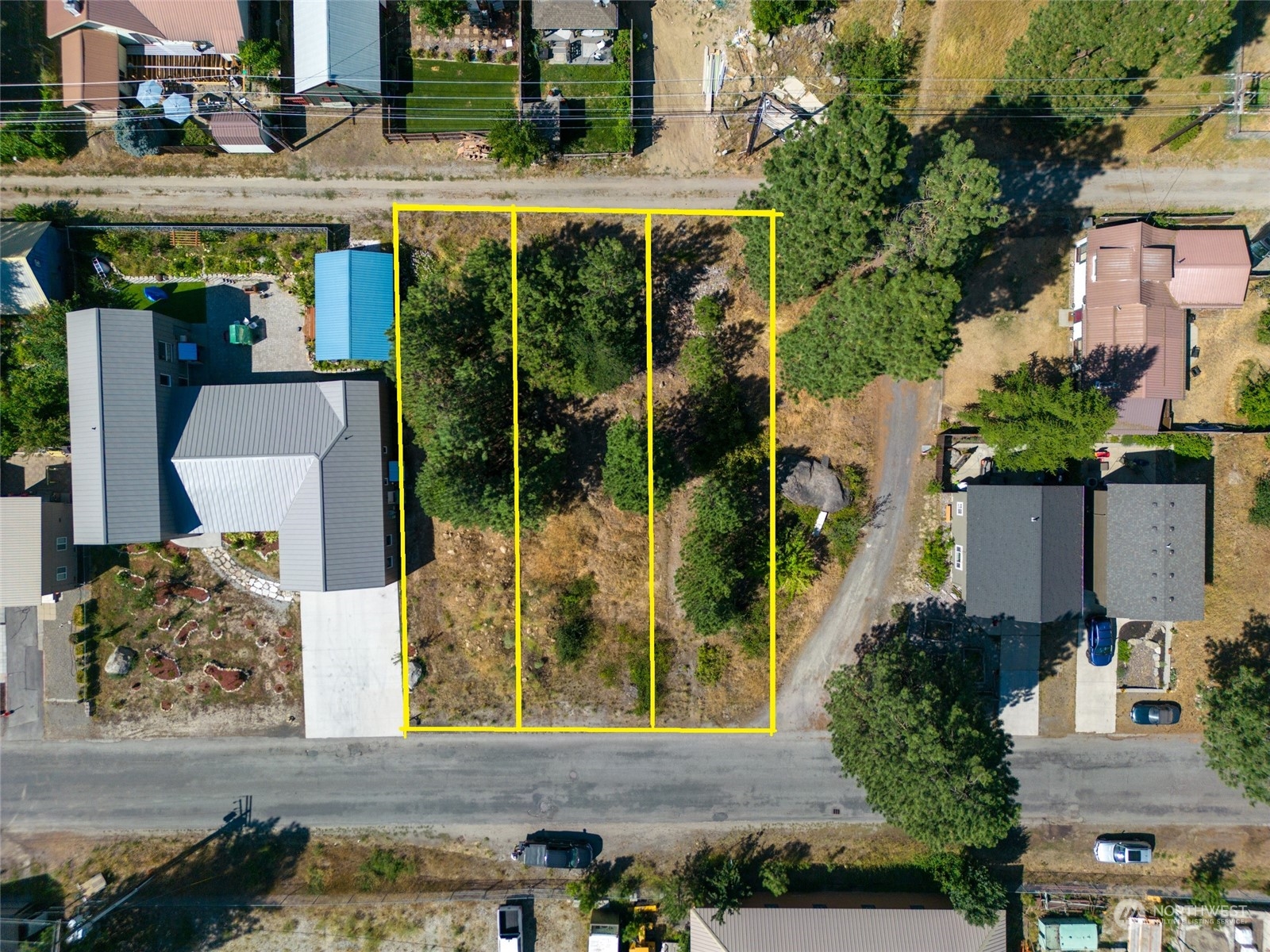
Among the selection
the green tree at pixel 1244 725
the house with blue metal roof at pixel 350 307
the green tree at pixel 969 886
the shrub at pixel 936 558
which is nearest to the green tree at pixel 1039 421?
the shrub at pixel 936 558

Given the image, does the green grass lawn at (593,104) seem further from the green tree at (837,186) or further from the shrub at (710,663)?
the shrub at (710,663)

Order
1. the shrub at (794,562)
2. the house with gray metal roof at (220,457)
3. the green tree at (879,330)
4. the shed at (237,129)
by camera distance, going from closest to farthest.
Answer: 1. the green tree at (879,330)
2. the house with gray metal roof at (220,457)
3. the shed at (237,129)
4. the shrub at (794,562)

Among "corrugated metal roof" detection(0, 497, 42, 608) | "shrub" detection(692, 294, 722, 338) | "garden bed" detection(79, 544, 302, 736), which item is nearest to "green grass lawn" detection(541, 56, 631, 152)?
"shrub" detection(692, 294, 722, 338)

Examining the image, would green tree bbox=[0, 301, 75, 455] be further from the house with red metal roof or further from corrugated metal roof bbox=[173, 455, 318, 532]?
the house with red metal roof

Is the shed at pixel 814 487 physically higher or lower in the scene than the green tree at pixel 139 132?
lower

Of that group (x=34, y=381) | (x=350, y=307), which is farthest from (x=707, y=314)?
(x=34, y=381)

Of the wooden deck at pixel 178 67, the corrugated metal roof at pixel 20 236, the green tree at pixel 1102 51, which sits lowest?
the corrugated metal roof at pixel 20 236

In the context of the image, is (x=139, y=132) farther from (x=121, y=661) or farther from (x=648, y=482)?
(x=648, y=482)
